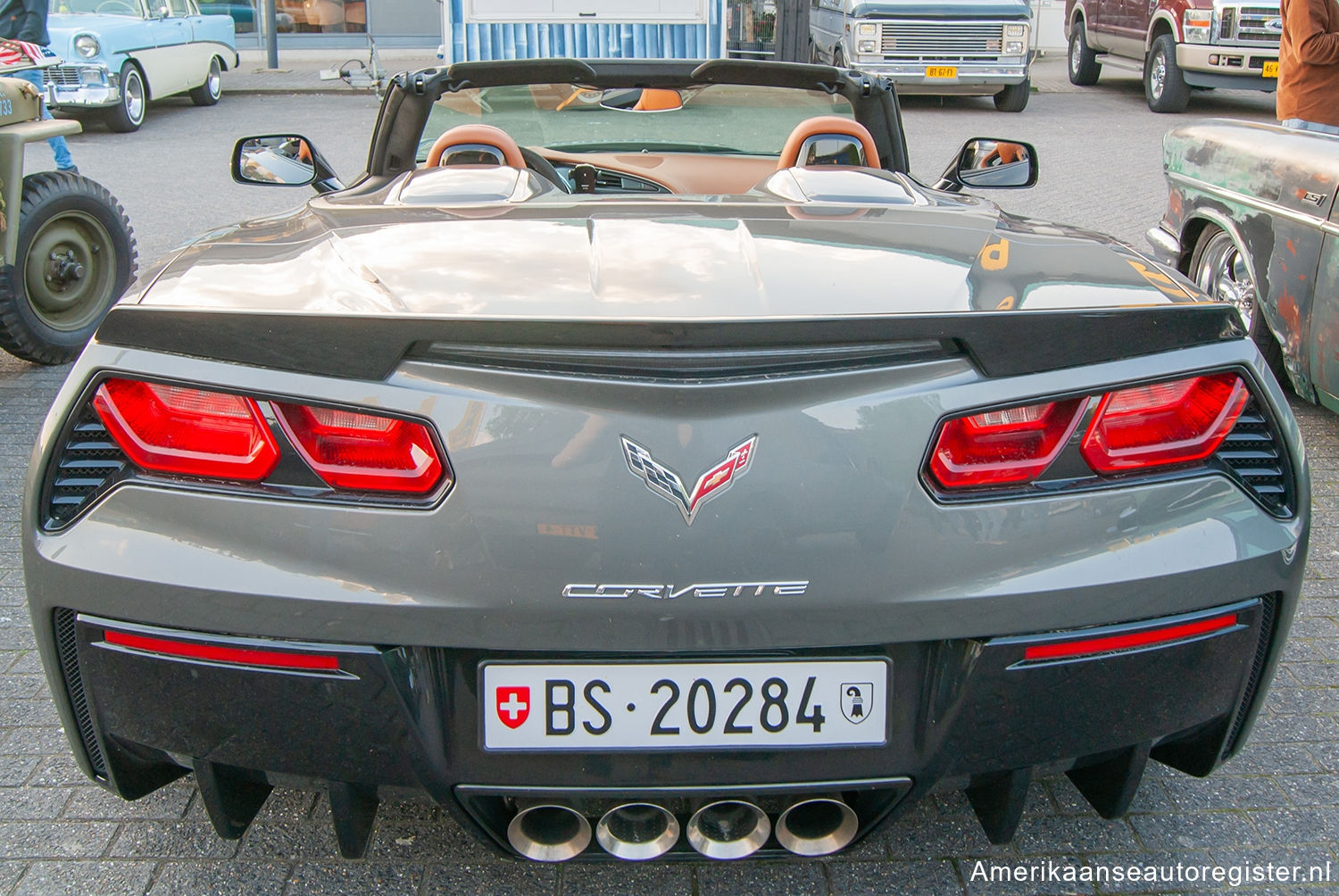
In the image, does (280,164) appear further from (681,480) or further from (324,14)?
(324,14)

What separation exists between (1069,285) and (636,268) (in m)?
0.63

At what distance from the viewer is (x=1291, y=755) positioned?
2.33 meters

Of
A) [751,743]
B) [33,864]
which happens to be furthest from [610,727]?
[33,864]

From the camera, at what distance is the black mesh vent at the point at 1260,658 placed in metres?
1.67

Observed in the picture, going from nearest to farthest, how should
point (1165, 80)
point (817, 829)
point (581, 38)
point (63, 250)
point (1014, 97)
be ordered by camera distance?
1. point (817, 829)
2. point (63, 250)
3. point (581, 38)
4. point (1165, 80)
5. point (1014, 97)

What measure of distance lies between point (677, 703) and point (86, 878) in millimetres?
1149

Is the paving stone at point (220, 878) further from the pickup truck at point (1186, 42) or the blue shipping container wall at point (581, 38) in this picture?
the pickup truck at point (1186, 42)

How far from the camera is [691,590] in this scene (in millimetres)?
1442

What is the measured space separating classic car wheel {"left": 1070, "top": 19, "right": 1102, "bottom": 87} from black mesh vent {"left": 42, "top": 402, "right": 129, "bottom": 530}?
16221 mm

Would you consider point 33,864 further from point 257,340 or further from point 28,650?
point 257,340

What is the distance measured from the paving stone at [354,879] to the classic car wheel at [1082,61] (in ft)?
52.7

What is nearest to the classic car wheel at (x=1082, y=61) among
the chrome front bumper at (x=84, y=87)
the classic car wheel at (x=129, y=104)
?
the classic car wheel at (x=129, y=104)

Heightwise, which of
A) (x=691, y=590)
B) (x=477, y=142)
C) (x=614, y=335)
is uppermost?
(x=477, y=142)

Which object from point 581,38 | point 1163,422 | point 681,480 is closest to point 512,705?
point 681,480
